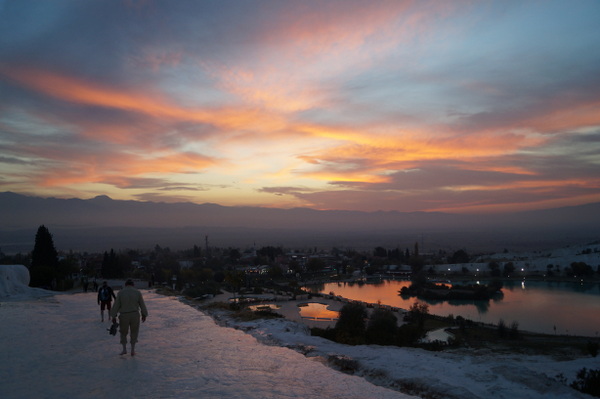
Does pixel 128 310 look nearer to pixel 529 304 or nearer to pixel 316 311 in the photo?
pixel 316 311

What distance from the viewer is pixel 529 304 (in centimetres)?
5159

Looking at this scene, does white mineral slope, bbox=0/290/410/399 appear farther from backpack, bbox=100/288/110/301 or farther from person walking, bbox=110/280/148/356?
backpack, bbox=100/288/110/301

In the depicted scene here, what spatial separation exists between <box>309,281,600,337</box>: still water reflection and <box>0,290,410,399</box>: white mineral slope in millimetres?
33883

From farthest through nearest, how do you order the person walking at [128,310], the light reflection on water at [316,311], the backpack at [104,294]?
the light reflection on water at [316,311] < the backpack at [104,294] < the person walking at [128,310]

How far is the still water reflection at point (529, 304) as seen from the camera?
38.2m

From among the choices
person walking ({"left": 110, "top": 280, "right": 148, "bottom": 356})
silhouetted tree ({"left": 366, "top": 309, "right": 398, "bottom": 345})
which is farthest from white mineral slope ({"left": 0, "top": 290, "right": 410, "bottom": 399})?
silhouetted tree ({"left": 366, "top": 309, "right": 398, "bottom": 345})

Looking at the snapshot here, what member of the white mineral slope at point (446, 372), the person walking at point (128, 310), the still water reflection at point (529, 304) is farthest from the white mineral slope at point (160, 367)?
the still water reflection at point (529, 304)

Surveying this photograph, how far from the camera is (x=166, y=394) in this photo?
600 centimetres

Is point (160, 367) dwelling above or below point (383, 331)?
above

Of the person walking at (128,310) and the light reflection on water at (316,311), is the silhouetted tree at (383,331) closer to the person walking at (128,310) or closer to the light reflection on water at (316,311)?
the person walking at (128,310)

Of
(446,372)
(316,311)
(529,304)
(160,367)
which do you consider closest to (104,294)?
(160,367)

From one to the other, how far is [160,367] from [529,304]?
56243 mm

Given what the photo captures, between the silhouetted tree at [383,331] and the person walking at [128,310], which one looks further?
the silhouetted tree at [383,331]

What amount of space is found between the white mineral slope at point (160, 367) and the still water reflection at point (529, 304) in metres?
33.9
